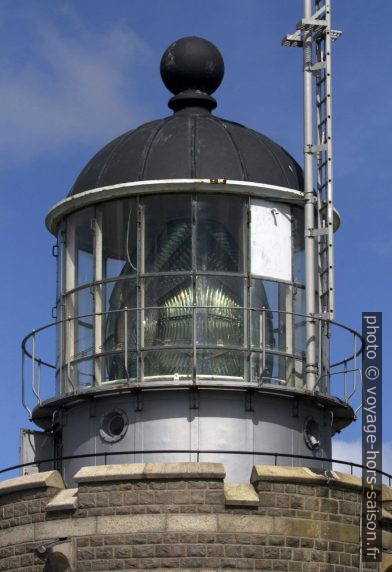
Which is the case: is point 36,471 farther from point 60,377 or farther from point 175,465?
point 175,465

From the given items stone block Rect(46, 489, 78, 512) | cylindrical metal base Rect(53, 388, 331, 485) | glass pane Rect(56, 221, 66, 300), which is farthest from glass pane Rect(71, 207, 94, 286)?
stone block Rect(46, 489, 78, 512)

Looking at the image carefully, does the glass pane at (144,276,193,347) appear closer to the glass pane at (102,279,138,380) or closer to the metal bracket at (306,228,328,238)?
the glass pane at (102,279,138,380)

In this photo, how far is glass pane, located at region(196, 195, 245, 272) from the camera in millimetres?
26156

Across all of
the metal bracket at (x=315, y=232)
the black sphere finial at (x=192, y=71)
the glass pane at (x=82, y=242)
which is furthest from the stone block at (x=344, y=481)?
the black sphere finial at (x=192, y=71)

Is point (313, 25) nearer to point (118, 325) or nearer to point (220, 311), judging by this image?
point (220, 311)

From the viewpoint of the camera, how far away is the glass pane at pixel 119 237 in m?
26.3

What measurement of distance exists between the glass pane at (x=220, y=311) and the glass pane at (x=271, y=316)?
0.19 meters

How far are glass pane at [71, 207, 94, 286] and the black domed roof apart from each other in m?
0.39

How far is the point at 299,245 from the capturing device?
87.8 ft

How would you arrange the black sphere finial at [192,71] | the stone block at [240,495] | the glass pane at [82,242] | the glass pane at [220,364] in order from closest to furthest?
1. the stone block at [240,495]
2. the glass pane at [220,364]
3. the glass pane at [82,242]
4. the black sphere finial at [192,71]

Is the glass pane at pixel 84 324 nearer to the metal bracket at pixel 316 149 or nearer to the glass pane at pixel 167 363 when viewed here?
the glass pane at pixel 167 363

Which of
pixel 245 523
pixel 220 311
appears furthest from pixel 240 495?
Result: pixel 220 311

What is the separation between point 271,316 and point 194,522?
3.46 m

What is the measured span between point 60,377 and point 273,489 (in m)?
3.85
